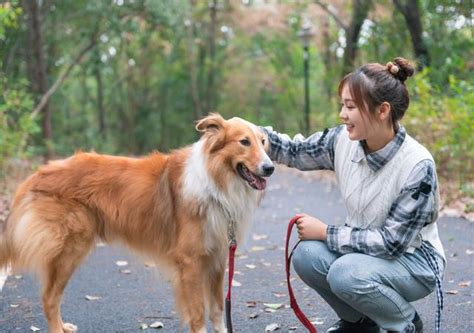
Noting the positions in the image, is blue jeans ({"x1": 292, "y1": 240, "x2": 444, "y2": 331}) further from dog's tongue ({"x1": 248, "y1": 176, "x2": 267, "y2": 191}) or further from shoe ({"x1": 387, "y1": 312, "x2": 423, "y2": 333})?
dog's tongue ({"x1": 248, "y1": 176, "x2": 267, "y2": 191})

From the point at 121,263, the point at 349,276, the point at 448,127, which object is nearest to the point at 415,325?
the point at 349,276

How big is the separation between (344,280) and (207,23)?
22.2 meters

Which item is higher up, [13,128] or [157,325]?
[13,128]

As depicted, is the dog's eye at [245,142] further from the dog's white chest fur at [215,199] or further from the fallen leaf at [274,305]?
the fallen leaf at [274,305]

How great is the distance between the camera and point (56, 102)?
69.0ft

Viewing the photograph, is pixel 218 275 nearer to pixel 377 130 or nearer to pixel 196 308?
pixel 196 308

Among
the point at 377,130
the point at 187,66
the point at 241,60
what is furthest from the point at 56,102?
the point at 377,130

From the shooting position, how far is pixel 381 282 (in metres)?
3.25

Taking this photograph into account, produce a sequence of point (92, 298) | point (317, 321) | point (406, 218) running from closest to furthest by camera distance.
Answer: point (406, 218) < point (317, 321) < point (92, 298)

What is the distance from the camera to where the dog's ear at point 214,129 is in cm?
388

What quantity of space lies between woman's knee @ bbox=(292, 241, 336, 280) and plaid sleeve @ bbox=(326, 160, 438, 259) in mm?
232

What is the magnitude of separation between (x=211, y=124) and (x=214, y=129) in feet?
0.14

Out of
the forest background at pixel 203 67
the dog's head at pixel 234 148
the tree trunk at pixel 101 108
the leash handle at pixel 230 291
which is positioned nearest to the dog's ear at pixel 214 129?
the dog's head at pixel 234 148

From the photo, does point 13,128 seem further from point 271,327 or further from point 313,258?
point 313,258
